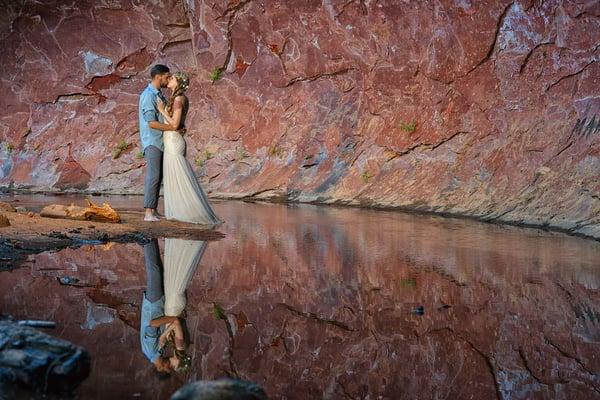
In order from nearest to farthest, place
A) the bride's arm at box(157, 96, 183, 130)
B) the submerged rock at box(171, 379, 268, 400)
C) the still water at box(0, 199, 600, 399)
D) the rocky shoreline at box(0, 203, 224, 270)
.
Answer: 1. the submerged rock at box(171, 379, 268, 400)
2. the still water at box(0, 199, 600, 399)
3. the rocky shoreline at box(0, 203, 224, 270)
4. the bride's arm at box(157, 96, 183, 130)

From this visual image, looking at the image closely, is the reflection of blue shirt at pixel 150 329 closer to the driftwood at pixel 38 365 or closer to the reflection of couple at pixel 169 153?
the driftwood at pixel 38 365

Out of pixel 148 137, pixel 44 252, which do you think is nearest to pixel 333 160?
pixel 148 137

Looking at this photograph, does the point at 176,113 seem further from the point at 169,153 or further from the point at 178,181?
the point at 178,181

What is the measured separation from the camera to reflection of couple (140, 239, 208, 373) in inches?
156

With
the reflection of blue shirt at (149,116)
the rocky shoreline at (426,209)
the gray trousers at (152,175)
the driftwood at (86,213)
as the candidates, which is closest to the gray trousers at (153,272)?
the driftwood at (86,213)

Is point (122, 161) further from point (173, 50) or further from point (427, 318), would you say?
point (427, 318)

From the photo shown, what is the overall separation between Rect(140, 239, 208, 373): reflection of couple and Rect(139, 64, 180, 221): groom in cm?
239

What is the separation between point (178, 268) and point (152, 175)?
4427mm

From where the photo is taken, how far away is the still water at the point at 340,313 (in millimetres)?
3795

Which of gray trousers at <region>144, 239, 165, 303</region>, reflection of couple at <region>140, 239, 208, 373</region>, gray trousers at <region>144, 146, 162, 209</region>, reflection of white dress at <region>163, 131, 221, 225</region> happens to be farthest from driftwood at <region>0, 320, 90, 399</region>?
reflection of white dress at <region>163, 131, 221, 225</region>

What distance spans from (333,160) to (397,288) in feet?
37.9

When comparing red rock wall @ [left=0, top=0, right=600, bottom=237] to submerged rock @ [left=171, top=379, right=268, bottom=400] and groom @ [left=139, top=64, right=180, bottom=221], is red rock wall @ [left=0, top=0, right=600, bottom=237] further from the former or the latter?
submerged rock @ [left=171, top=379, right=268, bottom=400]

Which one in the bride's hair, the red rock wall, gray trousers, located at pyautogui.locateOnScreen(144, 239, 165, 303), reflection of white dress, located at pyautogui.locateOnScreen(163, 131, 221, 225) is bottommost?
gray trousers, located at pyautogui.locateOnScreen(144, 239, 165, 303)

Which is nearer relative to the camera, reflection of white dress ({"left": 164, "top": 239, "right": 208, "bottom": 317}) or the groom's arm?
reflection of white dress ({"left": 164, "top": 239, "right": 208, "bottom": 317})
